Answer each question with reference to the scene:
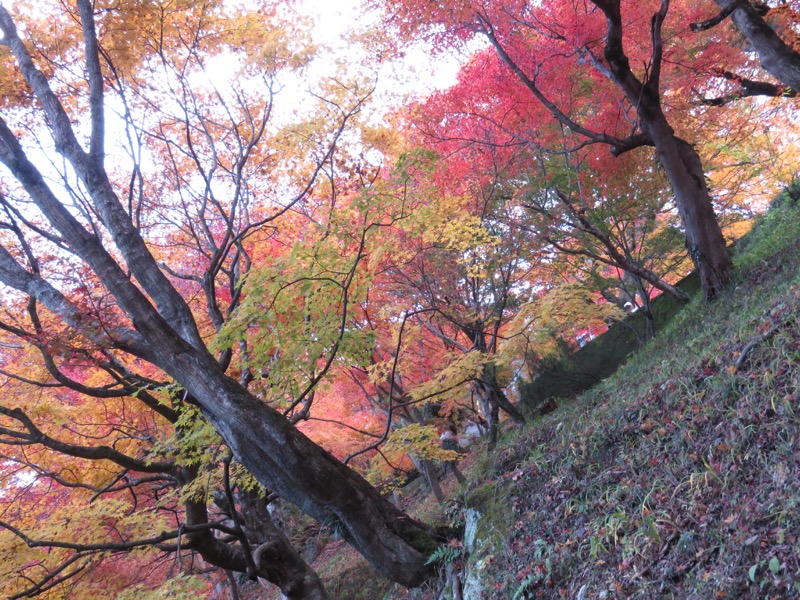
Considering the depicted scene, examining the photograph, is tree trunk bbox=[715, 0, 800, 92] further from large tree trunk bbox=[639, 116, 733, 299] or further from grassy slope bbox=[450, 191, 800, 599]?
grassy slope bbox=[450, 191, 800, 599]

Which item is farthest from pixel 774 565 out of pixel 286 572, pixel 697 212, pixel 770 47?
pixel 770 47

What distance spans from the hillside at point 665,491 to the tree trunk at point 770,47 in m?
3.17

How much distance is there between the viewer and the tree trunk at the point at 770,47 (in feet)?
25.1

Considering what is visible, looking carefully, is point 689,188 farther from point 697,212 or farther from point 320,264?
point 320,264

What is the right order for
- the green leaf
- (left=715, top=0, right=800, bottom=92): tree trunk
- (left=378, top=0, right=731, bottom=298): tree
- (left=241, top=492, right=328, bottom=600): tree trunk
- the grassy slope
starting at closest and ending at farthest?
the green leaf → the grassy slope → (left=241, top=492, right=328, bottom=600): tree trunk → (left=715, top=0, right=800, bottom=92): tree trunk → (left=378, top=0, right=731, bottom=298): tree

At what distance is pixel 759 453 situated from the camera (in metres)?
3.43

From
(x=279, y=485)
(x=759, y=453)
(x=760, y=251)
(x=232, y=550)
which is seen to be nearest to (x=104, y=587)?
(x=232, y=550)

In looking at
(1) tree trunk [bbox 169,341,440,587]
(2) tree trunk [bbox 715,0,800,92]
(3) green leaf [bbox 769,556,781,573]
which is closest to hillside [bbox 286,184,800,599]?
(3) green leaf [bbox 769,556,781,573]

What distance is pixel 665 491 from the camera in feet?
12.4

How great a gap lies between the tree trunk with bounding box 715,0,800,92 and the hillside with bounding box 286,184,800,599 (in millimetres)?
3166

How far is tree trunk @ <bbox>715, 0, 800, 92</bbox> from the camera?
7.64 m

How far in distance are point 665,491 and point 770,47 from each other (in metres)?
7.74

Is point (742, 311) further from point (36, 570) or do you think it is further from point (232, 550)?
point (36, 570)

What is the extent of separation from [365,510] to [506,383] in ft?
24.7
